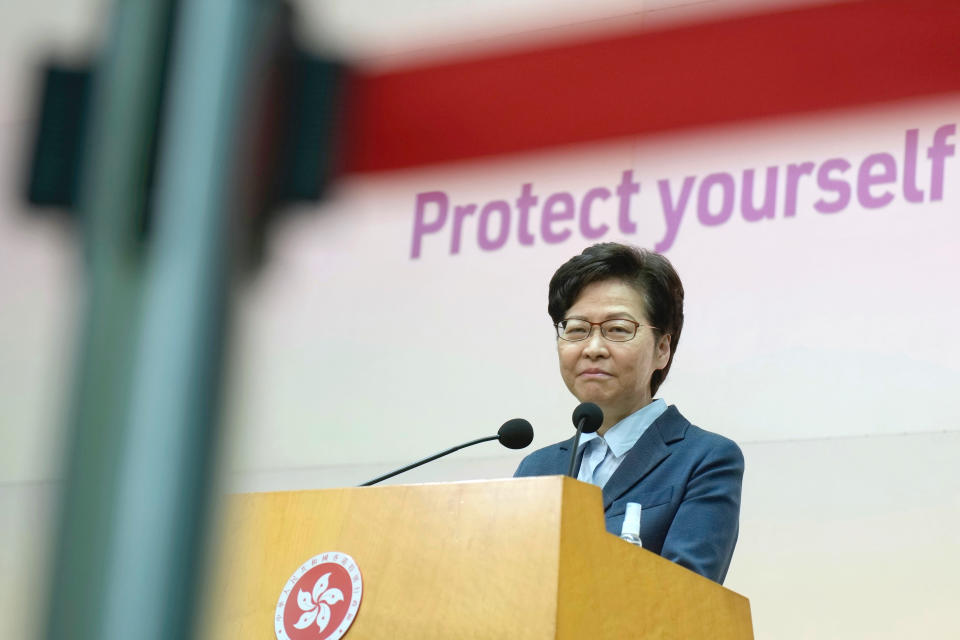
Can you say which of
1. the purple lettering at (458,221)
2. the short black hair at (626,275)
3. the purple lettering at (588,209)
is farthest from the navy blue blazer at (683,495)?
the purple lettering at (458,221)

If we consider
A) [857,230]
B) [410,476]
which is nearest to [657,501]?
[857,230]

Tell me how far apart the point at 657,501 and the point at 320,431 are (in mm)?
2085

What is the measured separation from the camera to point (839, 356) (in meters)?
3.15

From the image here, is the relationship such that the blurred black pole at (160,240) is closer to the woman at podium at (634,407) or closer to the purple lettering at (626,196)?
the woman at podium at (634,407)

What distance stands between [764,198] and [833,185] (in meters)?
0.17

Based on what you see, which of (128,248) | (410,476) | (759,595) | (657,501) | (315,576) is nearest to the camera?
(128,248)

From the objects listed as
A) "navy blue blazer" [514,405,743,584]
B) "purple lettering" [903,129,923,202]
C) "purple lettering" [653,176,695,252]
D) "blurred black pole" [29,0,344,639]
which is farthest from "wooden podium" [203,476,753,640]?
"purple lettering" [653,176,695,252]

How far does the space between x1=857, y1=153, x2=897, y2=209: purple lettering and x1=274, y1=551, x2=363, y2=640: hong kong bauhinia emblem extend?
2.06 meters

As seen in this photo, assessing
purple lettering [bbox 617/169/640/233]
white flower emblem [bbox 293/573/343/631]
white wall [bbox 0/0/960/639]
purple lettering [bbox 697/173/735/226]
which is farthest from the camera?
purple lettering [bbox 617/169/640/233]

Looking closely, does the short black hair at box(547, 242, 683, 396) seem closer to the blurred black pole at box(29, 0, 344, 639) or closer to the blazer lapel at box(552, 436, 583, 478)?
the blazer lapel at box(552, 436, 583, 478)

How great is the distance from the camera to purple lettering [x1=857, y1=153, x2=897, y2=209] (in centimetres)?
313

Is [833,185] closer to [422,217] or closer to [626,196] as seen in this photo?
[626,196]

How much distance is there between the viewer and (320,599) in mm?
1463

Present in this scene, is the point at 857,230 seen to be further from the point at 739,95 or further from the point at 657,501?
the point at 657,501
